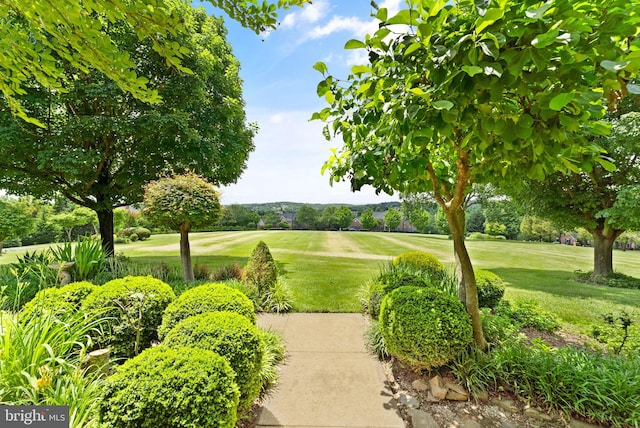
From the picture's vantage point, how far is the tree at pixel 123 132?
6590mm

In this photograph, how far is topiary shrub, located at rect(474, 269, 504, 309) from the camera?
496 cm

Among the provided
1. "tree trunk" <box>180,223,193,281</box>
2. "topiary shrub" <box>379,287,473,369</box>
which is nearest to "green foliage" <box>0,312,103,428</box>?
"topiary shrub" <box>379,287,473,369</box>

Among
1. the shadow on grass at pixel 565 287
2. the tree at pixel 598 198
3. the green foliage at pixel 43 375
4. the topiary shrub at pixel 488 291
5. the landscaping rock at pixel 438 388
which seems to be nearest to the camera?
the green foliage at pixel 43 375

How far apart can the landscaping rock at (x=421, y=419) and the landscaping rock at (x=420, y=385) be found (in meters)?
0.32

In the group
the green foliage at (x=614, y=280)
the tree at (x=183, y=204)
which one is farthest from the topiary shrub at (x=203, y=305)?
the green foliage at (x=614, y=280)

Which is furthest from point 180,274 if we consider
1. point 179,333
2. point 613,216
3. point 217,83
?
point 613,216

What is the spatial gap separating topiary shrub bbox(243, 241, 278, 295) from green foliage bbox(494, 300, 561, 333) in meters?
4.69

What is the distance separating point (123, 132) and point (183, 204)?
2.99m

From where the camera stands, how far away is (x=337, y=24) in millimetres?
2766

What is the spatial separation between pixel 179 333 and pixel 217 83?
925 cm

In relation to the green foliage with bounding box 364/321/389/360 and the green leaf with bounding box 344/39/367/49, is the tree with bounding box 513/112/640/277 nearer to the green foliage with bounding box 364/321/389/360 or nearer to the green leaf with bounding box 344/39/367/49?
the green foliage with bounding box 364/321/389/360

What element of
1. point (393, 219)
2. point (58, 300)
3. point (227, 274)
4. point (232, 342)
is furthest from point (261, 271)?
point (393, 219)

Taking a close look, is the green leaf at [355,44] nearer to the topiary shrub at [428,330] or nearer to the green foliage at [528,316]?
the topiary shrub at [428,330]

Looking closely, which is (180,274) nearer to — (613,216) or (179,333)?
(179,333)
